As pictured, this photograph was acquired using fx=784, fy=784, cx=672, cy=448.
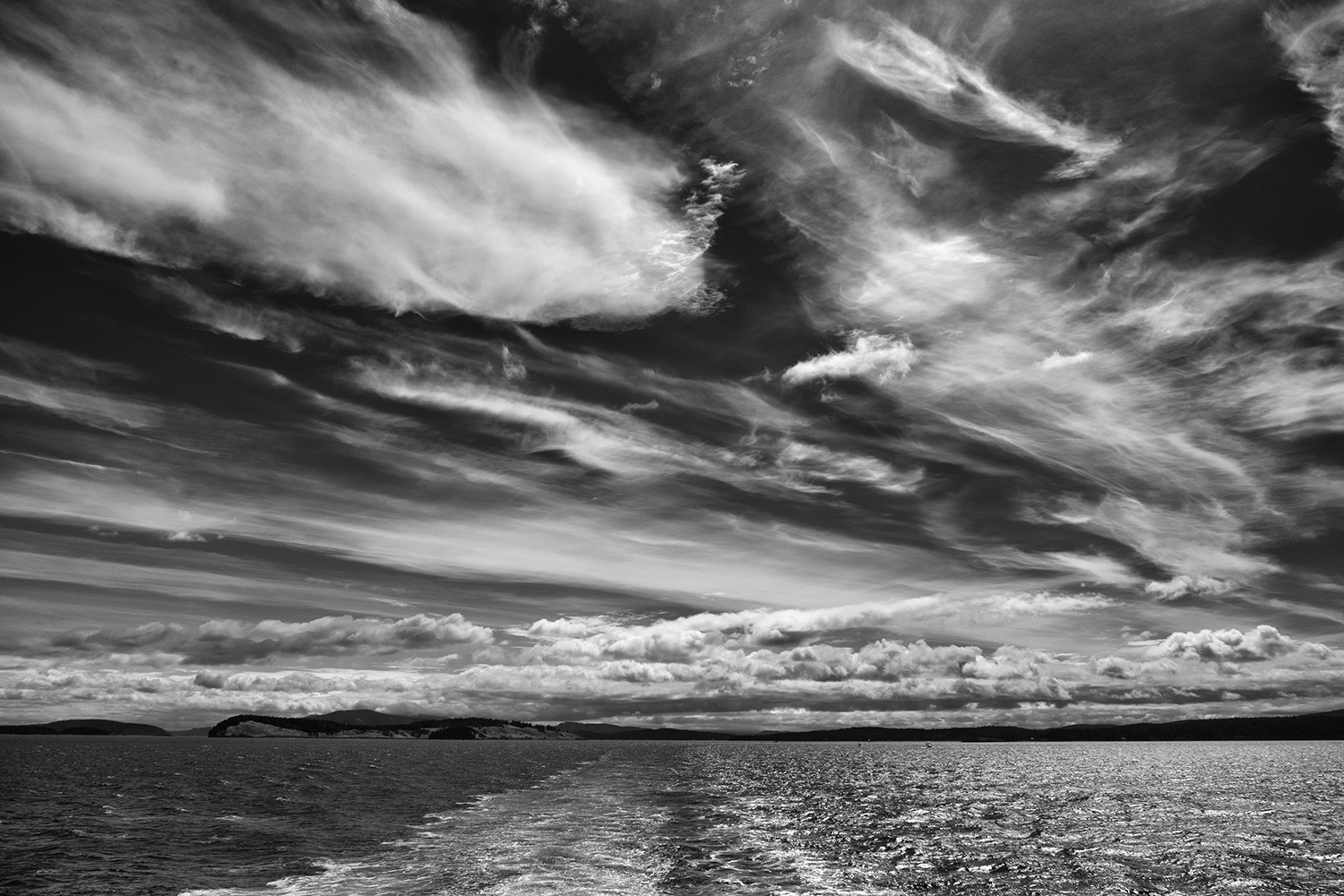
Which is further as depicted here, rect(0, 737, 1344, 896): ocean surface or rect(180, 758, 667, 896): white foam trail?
rect(0, 737, 1344, 896): ocean surface

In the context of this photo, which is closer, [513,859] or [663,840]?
[513,859]

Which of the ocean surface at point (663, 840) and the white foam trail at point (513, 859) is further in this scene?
the ocean surface at point (663, 840)

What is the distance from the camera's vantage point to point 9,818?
77.6 metres

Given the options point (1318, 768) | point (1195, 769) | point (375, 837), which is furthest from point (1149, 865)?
point (1318, 768)

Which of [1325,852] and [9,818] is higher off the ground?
[1325,852]

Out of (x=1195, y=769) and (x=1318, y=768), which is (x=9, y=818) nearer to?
(x=1195, y=769)

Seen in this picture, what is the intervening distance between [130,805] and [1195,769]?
8055 inches

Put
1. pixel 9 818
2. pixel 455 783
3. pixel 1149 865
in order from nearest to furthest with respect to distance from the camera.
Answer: pixel 1149 865
pixel 9 818
pixel 455 783

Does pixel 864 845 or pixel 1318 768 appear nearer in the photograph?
pixel 864 845

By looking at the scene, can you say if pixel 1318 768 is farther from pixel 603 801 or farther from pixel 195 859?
pixel 195 859

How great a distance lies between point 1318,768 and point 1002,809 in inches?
5967

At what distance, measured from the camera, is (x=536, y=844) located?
56.2 metres

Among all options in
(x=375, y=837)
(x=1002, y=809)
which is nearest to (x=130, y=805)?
(x=375, y=837)

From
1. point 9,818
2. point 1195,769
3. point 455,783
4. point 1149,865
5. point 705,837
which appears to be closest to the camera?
point 1149,865
